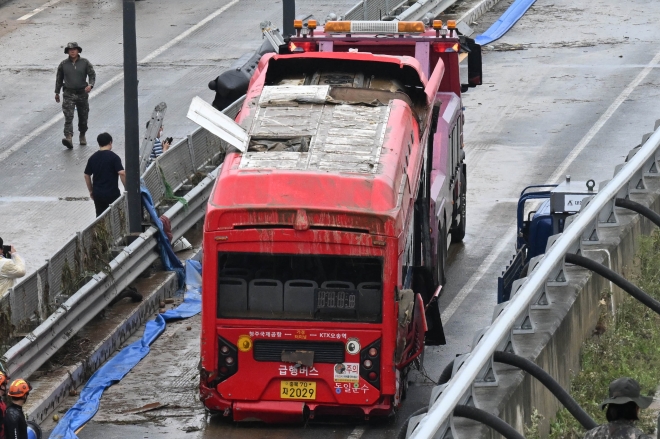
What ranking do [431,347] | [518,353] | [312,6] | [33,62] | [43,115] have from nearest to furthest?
1. [518,353]
2. [431,347]
3. [43,115]
4. [33,62]
5. [312,6]

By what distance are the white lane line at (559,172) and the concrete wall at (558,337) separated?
6.09 metres

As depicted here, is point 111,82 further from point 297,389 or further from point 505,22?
point 297,389

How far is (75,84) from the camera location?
25.2 m

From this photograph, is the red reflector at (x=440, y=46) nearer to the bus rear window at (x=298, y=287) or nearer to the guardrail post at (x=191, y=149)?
the guardrail post at (x=191, y=149)

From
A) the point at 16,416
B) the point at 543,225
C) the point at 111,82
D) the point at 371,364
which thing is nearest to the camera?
the point at 16,416

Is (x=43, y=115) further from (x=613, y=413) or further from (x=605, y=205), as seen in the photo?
(x=613, y=413)

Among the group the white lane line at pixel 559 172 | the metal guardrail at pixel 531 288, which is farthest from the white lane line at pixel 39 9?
the metal guardrail at pixel 531 288

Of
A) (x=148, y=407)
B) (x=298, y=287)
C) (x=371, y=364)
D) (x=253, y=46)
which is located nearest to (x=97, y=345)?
(x=148, y=407)

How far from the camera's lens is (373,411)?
583 inches

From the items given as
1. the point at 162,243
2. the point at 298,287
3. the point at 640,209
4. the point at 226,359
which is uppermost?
the point at 640,209

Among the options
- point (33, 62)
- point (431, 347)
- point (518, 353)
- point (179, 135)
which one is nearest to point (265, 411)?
point (431, 347)

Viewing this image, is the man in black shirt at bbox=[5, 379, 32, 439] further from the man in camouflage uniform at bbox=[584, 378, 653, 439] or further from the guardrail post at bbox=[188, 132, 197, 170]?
the guardrail post at bbox=[188, 132, 197, 170]

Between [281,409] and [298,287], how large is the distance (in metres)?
1.24

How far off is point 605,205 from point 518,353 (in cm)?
286
